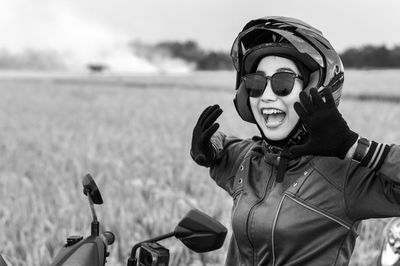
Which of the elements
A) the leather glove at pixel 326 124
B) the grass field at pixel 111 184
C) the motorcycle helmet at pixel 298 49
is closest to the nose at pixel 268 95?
the motorcycle helmet at pixel 298 49

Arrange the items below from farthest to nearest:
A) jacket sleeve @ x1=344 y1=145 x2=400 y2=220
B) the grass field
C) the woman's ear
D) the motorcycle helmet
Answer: the grass field → the woman's ear → the motorcycle helmet → jacket sleeve @ x1=344 y1=145 x2=400 y2=220

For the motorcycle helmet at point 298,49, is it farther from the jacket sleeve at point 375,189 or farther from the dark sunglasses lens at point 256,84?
the jacket sleeve at point 375,189

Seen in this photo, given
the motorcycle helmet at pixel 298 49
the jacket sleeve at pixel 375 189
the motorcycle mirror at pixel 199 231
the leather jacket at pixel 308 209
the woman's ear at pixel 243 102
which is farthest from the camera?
the woman's ear at pixel 243 102

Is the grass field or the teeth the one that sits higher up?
the teeth

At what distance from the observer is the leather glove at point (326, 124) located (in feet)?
6.25

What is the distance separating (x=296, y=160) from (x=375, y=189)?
0.31m

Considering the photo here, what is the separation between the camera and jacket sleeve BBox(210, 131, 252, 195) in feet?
7.93

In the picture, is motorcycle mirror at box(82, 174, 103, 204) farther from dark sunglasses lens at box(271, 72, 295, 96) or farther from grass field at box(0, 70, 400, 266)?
grass field at box(0, 70, 400, 266)

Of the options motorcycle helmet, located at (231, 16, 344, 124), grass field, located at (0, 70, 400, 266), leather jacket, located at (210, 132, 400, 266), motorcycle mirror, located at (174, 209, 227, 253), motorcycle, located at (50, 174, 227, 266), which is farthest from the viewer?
grass field, located at (0, 70, 400, 266)

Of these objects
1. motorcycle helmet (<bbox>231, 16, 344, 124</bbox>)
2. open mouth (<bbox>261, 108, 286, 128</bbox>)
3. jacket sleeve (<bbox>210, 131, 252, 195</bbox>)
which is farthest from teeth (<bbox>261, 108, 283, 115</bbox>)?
jacket sleeve (<bbox>210, 131, 252, 195</bbox>)

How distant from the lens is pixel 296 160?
217 centimetres

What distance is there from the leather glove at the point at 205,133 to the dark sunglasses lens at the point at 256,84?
0.14 metres

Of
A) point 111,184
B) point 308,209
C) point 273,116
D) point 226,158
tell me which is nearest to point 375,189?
point 308,209

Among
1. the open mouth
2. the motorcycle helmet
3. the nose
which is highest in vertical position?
the motorcycle helmet
